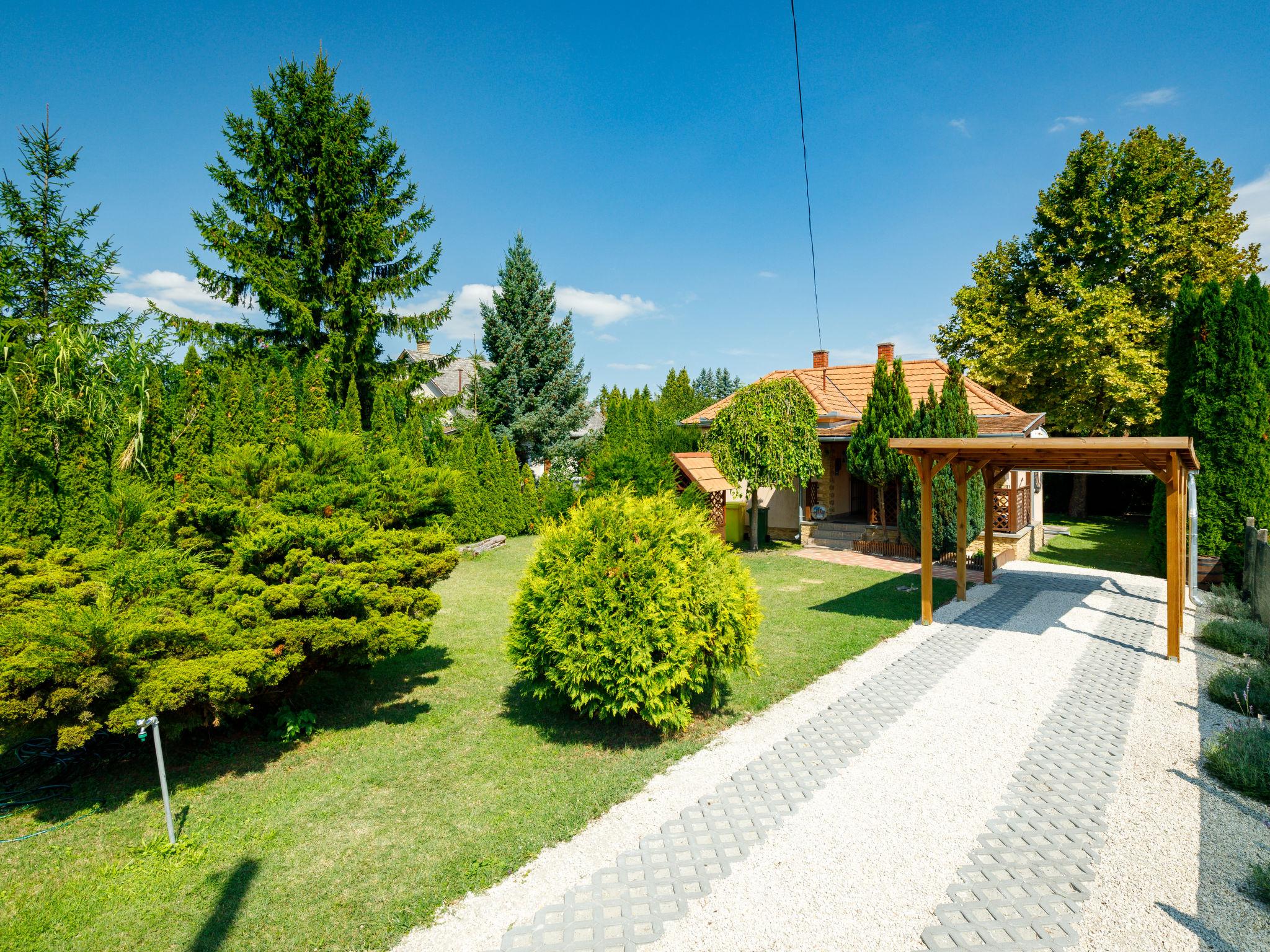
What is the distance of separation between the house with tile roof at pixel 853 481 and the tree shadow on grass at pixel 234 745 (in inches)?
484

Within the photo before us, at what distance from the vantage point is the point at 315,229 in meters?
16.8

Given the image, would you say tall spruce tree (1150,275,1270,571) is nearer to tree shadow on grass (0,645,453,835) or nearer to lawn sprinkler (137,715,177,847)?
tree shadow on grass (0,645,453,835)

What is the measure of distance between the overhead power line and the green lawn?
9221mm

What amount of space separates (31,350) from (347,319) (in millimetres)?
11306

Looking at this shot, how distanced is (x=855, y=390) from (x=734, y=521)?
7.33m

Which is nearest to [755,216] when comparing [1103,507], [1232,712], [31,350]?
[1232,712]

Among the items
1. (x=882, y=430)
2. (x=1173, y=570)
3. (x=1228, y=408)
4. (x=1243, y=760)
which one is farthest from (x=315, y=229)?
(x=1228, y=408)

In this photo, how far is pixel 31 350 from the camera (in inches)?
253

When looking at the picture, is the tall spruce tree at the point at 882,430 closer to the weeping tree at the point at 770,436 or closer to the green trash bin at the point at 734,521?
the weeping tree at the point at 770,436

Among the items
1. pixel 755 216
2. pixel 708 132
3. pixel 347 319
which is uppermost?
pixel 708 132

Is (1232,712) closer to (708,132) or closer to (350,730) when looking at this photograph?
(350,730)

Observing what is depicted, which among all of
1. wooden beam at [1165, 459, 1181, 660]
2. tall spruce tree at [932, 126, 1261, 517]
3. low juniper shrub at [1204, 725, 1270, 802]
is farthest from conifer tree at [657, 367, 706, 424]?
low juniper shrub at [1204, 725, 1270, 802]

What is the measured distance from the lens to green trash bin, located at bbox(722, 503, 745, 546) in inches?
698

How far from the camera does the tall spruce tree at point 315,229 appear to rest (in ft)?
53.1
